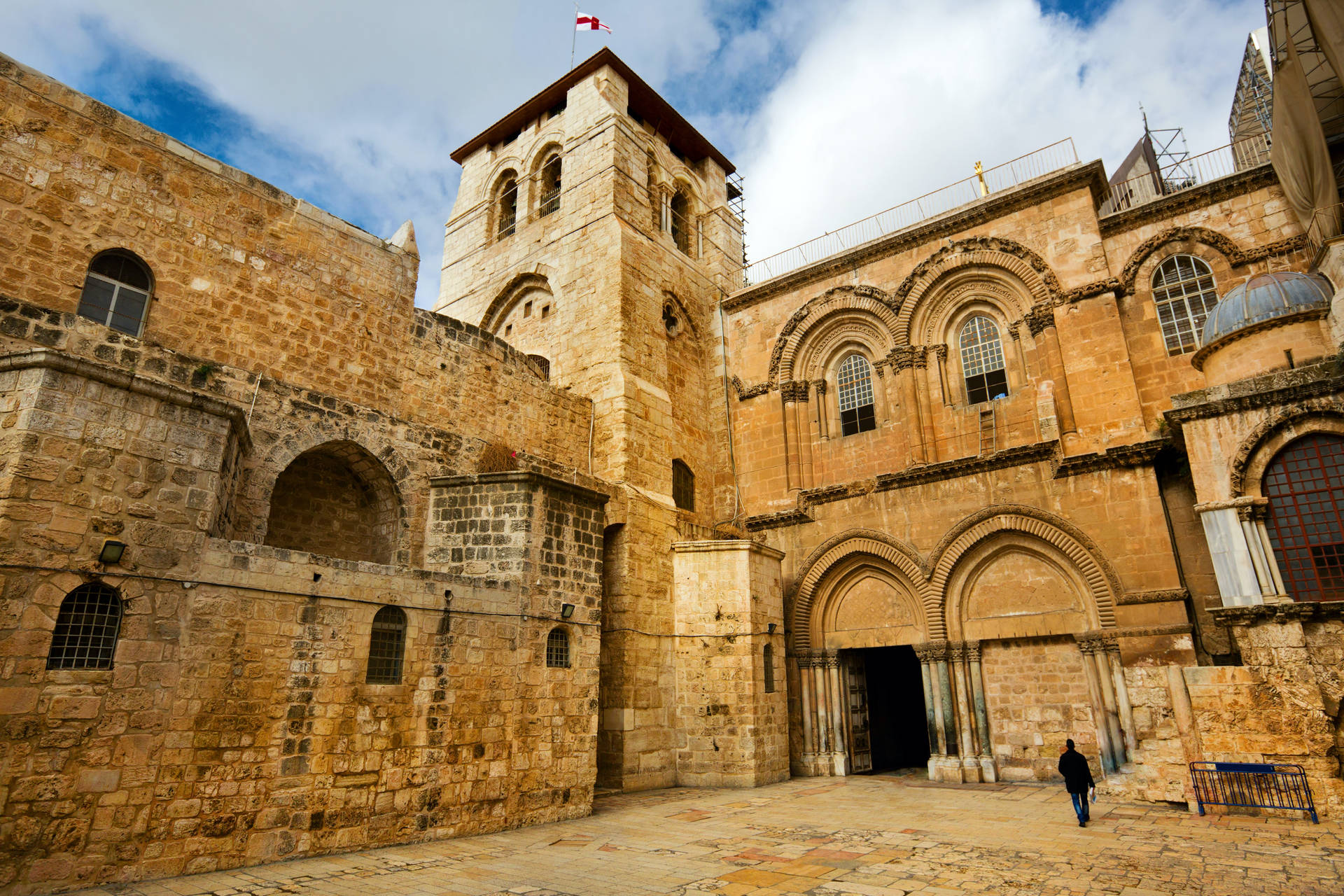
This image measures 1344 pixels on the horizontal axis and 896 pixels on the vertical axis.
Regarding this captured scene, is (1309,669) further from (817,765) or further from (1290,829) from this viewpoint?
(817,765)

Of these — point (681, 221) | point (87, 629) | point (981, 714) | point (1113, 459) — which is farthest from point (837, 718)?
point (681, 221)

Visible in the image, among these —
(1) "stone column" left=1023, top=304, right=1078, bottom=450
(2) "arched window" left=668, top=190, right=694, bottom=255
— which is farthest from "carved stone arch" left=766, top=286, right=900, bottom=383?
(2) "arched window" left=668, top=190, right=694, bottom=255

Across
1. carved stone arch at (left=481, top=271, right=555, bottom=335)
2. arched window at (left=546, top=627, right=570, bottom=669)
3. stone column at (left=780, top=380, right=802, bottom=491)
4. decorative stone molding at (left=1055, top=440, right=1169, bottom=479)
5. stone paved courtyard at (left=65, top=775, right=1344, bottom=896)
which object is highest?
carved stone arch at (left=481, top=271, right=555, bottom=335)

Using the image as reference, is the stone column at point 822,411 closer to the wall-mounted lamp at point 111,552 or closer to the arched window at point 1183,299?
the arched window at point 1183,299

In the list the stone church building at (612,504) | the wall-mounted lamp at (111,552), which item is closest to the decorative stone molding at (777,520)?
the stone church building at (612,504)

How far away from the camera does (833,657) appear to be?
14430mm

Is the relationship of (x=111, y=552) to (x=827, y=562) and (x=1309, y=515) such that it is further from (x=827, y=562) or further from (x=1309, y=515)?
(x=1309, y=515)

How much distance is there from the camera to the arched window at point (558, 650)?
10016mm

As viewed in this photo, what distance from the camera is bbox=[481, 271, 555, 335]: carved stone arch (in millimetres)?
17500

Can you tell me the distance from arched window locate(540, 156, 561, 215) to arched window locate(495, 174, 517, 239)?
3.45 feet

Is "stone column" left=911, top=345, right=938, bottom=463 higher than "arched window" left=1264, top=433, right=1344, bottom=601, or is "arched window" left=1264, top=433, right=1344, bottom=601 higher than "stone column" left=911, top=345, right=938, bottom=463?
"stone column" left=911, top=345, right=938, bottom=463

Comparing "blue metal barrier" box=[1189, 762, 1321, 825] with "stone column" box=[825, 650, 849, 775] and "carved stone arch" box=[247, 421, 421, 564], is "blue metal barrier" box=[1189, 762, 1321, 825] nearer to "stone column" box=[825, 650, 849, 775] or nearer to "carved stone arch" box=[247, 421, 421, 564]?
"stone column" box=[825, 650, 849, 775]

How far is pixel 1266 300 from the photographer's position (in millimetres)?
10906

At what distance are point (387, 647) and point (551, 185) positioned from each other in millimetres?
14546
